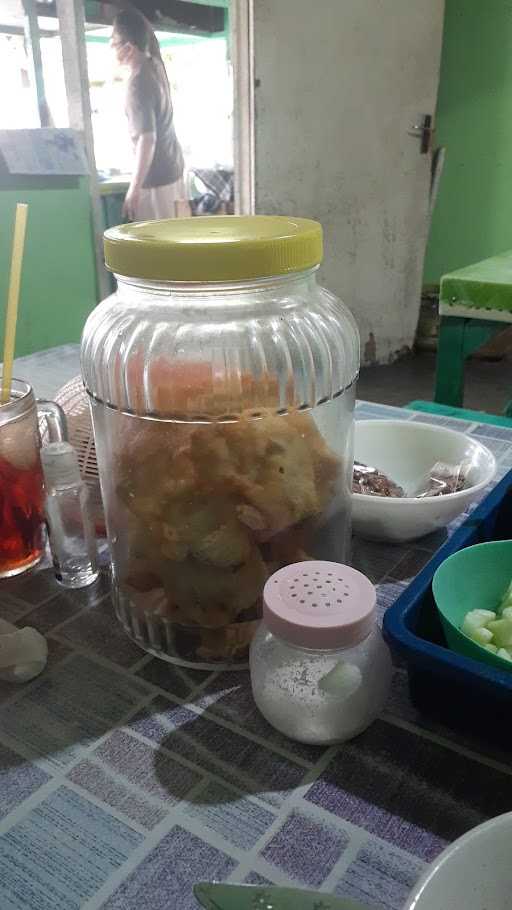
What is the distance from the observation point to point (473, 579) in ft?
1.52

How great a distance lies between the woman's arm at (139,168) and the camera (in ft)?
8.96

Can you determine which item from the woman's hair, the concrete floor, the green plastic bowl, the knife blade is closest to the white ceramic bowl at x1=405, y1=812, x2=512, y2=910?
the knife blade

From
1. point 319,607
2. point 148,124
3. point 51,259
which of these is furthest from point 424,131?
point 319,607

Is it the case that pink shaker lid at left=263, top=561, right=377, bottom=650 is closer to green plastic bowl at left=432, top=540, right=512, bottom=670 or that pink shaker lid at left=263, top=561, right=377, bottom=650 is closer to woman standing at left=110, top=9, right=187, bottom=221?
green plastic bowl at left=432, top=540, right=512, bottom=670

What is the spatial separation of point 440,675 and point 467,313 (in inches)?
44.2

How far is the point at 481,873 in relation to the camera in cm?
27

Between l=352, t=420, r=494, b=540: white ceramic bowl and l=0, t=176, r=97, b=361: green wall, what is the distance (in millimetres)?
1450

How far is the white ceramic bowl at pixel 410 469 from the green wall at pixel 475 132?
2347mm

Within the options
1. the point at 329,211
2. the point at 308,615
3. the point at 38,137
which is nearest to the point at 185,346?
the point at 308,615

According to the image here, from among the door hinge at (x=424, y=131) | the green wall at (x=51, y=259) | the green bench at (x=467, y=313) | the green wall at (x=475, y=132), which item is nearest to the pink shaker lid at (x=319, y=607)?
the green bench at (x=467, y=313)

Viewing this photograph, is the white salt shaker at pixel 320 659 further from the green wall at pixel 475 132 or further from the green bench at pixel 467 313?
the green wall at pixel 475 132

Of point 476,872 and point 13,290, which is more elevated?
point 13,290

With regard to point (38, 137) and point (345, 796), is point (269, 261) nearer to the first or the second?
point (345, 796)

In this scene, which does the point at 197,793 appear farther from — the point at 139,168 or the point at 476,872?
the point at 139,168
